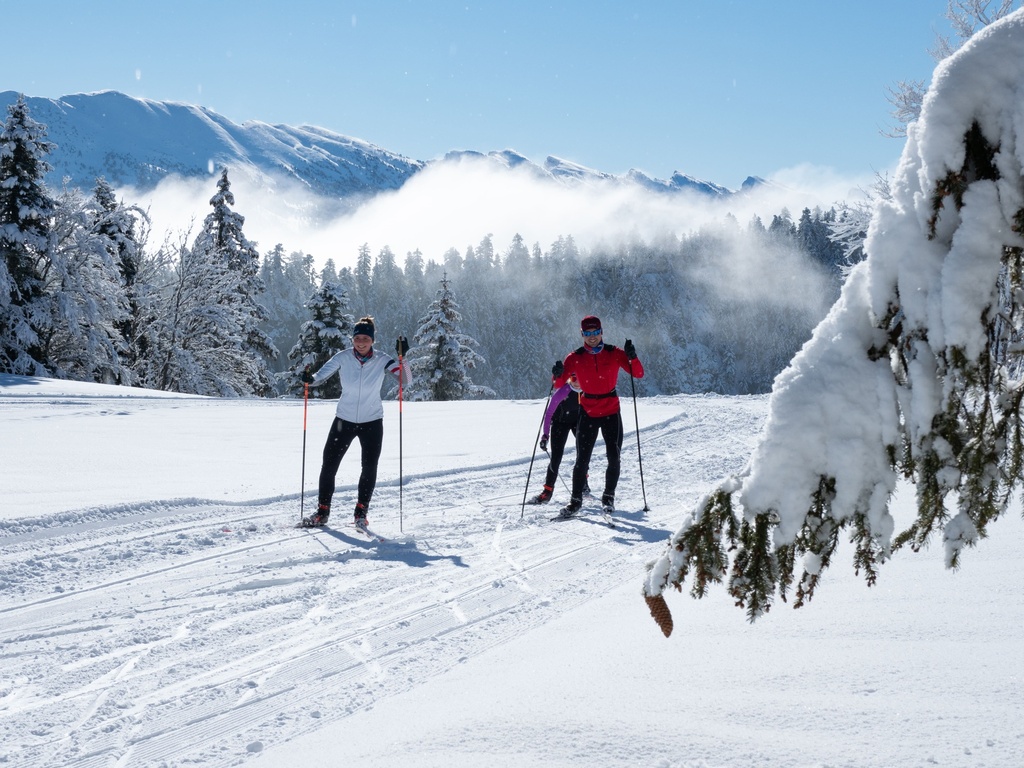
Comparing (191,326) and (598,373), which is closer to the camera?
(598,373)

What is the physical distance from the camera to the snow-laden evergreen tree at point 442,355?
41.8 m

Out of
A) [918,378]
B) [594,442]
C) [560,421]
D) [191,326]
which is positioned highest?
[191,326]

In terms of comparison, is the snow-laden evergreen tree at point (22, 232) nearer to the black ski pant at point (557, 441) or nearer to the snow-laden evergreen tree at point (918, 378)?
the black ski pant at point (557, 441)

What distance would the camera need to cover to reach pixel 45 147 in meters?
26.4

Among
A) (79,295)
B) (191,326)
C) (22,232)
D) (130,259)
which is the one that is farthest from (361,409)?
(130,259)

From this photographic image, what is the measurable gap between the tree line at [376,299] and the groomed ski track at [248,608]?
17640 mm

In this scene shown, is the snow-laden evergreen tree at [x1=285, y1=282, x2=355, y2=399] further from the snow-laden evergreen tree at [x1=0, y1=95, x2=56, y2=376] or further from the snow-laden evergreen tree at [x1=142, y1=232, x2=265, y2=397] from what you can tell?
the snow-laden evergreen tree at [x1=0, y1=95, x2=56, y2=376]

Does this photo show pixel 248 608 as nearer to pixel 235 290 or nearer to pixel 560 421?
pixel 560 421

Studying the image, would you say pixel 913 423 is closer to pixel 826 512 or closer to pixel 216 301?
pixel 826 512

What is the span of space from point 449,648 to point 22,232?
28.1 m

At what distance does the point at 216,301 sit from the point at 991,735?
35.9m

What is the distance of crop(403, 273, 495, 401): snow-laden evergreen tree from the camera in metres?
41.8

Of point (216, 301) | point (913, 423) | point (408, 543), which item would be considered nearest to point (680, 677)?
point (913, 423)

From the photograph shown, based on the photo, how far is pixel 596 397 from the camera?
8344mm
